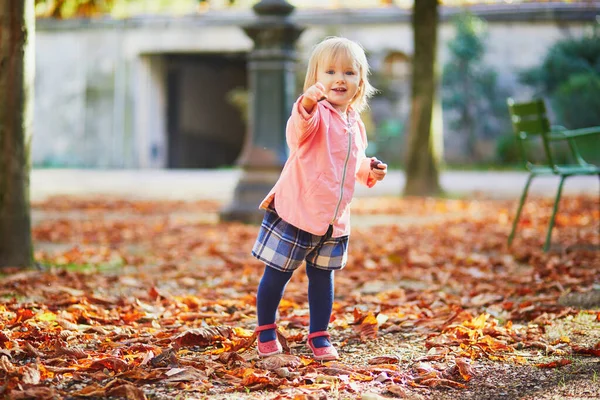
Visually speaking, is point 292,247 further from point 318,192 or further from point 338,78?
point 338,78

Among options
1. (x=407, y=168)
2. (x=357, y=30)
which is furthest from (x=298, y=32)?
(x=357, y=30)

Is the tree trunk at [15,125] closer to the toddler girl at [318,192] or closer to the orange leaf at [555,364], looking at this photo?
the toddler girl at [318,192]

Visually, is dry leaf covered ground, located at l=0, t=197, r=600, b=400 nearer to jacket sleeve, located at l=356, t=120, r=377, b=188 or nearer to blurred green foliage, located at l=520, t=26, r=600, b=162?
jacket sleeve, located at l=356, t=120, r=377, b=188

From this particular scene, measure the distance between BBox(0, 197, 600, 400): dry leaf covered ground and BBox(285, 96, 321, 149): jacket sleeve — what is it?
0.89 metres

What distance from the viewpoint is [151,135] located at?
84.7ft

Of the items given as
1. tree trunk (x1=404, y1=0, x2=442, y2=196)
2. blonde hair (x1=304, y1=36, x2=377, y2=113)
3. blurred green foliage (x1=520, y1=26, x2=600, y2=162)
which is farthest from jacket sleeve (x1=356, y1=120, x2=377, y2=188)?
blurred green foliage (x1=520, y1=26, x2=600, y2=162)

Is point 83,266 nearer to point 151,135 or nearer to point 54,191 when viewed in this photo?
point 54,191

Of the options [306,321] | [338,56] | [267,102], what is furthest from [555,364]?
[267,102]

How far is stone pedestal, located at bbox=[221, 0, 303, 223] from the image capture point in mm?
8891

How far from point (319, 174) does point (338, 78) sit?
396 mm

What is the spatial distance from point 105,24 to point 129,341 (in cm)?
2350

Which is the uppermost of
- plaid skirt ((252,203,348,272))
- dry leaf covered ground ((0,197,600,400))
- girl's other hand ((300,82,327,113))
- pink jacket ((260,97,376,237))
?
girl's other hand ((300,82,327,113))

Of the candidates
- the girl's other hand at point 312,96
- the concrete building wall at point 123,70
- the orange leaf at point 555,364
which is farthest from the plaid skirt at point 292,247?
the concrete building wall at point 123,70

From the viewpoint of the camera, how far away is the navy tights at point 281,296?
3346 millimetres
